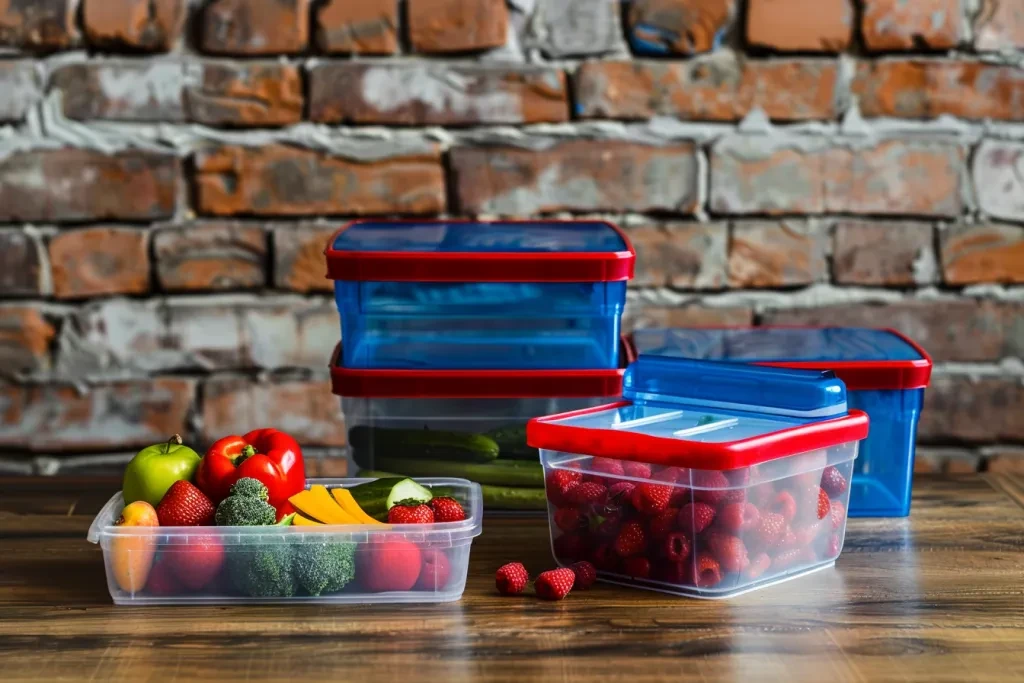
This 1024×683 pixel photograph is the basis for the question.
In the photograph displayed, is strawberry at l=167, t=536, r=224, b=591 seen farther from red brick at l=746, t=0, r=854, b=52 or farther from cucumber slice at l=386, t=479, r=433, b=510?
red brick at l=746, t=0, r=854, b=52

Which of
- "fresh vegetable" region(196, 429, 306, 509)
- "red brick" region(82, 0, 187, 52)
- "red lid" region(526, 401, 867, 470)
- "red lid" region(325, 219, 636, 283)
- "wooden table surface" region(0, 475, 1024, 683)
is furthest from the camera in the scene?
"red brick" region(82, 0, 187, 52)

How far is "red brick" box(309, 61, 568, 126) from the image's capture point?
1.67 m

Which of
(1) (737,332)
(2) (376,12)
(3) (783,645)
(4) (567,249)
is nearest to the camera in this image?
(3) (783,645)

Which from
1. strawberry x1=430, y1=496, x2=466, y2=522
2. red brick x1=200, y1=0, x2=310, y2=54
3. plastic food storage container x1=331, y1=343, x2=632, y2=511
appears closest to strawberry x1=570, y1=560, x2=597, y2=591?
strawberry x1=430, y1=496, x2=466, y2=522

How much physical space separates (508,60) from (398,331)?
531 mm

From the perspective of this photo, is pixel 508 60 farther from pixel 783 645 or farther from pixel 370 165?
pixel 783 645

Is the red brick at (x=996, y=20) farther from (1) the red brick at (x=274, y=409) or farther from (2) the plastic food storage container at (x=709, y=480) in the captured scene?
(1) the red brick at (x=274, y=409)

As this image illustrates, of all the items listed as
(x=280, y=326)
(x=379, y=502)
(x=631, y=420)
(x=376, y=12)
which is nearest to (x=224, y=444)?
(x=379, y=502)

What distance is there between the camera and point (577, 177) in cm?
169

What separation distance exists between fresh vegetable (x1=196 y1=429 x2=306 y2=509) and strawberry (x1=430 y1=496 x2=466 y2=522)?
144 millimetres

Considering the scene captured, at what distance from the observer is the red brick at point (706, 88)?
1680 mm

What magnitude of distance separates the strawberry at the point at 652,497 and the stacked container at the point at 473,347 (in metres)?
0.24

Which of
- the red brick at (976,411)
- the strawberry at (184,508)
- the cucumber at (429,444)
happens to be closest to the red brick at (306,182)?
the cucumber at (429,444)

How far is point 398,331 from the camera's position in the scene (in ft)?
4.30
